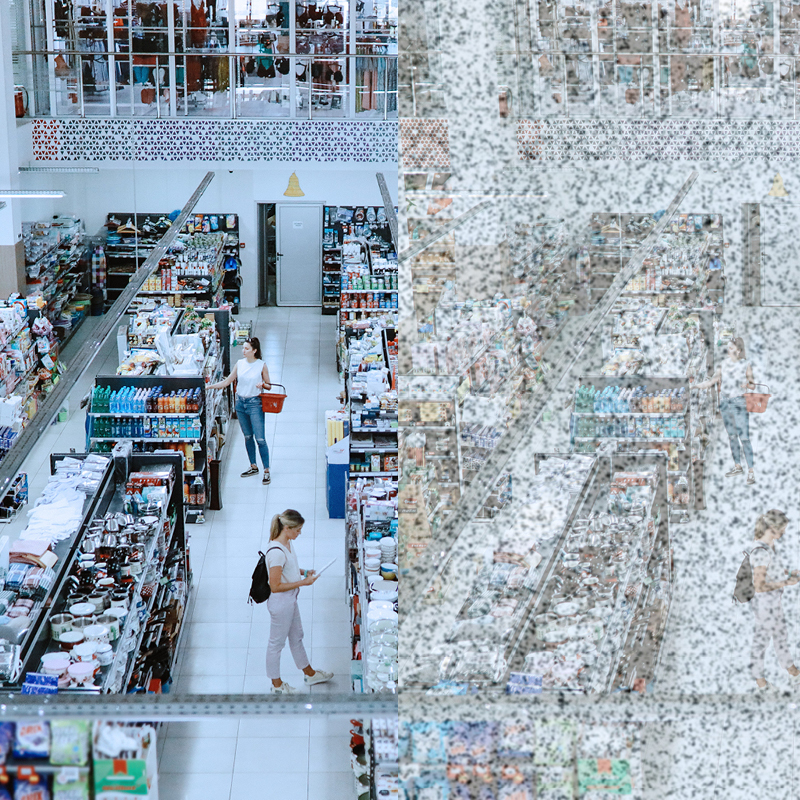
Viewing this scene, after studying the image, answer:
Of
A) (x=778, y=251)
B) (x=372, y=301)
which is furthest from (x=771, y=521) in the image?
(x=372, y=301)

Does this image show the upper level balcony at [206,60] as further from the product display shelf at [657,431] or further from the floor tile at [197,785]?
the product display shelf at [657,431]

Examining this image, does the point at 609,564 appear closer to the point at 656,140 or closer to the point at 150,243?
the point at 656,140

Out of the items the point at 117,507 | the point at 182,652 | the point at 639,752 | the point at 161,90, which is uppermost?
the point at 161,90

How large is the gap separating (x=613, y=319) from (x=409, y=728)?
60 cm

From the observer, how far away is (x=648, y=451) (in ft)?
4.42

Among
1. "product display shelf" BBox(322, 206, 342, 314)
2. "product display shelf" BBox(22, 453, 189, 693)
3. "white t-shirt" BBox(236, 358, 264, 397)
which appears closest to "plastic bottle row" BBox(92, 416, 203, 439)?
"white t-shirt" BBox(236, 358, 264, 397)

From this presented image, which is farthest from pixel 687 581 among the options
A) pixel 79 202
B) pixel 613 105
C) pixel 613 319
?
pixel 79 202

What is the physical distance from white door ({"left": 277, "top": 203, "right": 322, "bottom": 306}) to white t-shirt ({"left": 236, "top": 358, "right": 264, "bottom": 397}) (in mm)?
8495

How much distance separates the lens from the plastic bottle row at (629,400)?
4.33ft

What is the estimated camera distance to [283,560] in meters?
6.21

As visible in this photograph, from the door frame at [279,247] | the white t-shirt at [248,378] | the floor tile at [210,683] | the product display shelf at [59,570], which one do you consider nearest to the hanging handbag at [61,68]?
the door frame at [279,247]

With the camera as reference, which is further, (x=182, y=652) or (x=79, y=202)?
(x=79, y=202)

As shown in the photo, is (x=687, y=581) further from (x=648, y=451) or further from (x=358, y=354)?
(x=358, y=354)

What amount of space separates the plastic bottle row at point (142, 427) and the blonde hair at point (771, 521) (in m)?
8.10
